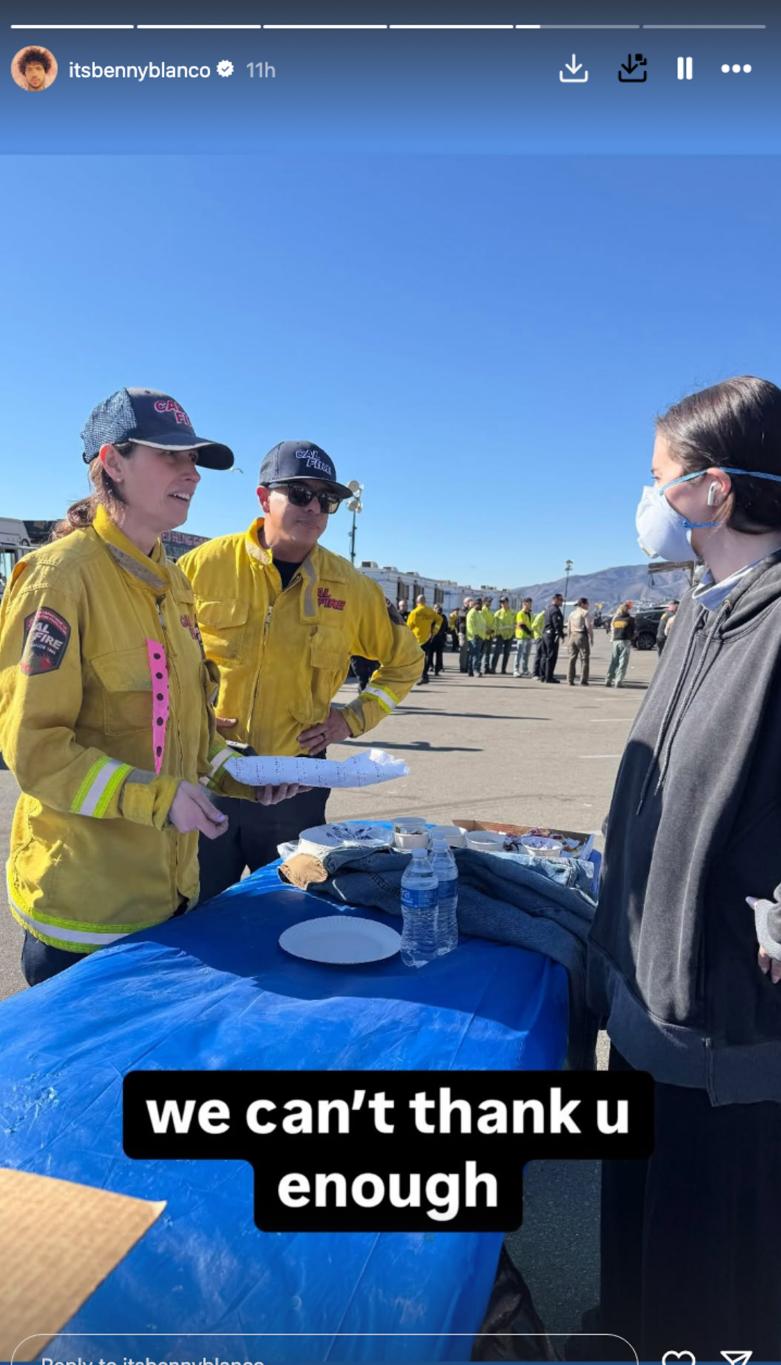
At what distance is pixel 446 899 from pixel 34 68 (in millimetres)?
2006

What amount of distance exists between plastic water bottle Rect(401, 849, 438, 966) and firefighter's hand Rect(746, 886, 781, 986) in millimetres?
690

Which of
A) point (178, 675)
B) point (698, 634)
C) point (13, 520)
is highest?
point (13, 520)

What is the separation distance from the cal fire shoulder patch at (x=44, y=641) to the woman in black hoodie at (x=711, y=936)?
1.23m

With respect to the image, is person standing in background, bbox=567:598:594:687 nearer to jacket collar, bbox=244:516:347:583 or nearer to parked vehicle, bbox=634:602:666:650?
parked vehicle, bbox=634:602:666:650

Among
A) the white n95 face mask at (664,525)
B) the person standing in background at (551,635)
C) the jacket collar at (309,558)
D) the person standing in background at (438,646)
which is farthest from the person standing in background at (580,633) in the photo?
the white n95 face mask at (664,525)

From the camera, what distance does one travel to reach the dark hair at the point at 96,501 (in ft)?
6.02

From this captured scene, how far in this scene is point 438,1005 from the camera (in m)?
1.46

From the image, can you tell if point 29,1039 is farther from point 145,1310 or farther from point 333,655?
point 333,655

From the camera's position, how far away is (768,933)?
119cm

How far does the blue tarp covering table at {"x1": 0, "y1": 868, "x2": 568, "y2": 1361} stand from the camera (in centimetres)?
88

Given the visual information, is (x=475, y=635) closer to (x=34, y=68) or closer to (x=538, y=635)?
(x=538, y=635)

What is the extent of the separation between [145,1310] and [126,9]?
2162 millimetres

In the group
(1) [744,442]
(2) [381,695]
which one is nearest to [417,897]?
(1) [744,442]

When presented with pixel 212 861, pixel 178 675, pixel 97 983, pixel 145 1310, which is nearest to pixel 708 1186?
pixel 145 1310
